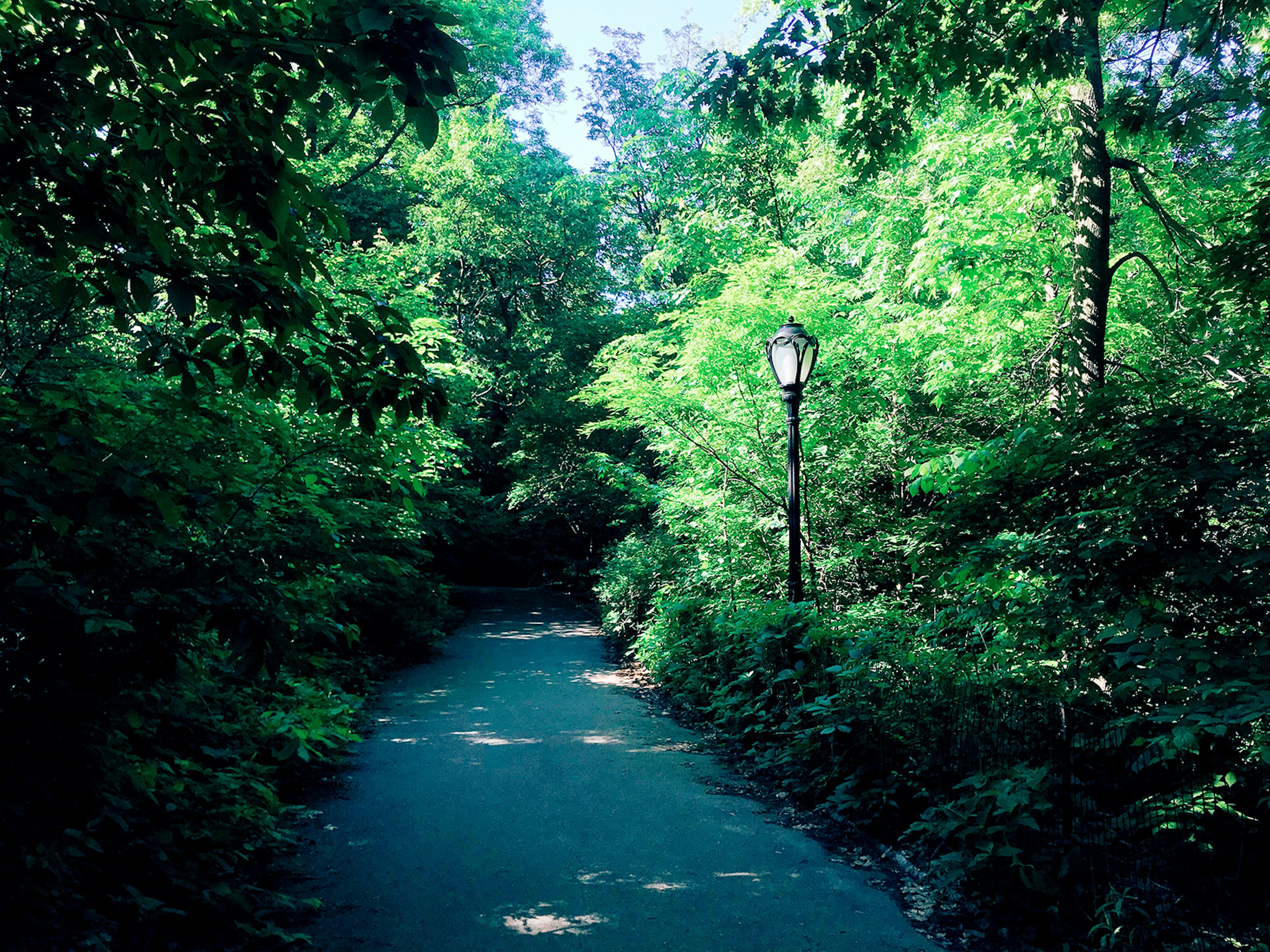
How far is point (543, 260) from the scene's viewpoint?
26.6 m

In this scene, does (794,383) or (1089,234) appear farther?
(1089,234)

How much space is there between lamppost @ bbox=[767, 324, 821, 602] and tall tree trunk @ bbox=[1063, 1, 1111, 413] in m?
2.53

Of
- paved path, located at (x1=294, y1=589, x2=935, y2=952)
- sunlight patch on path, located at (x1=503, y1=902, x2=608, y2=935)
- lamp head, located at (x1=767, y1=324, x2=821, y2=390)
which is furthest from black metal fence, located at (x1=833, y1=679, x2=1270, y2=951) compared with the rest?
lamp head, located at (x1=767, y1=324, x2=821, y2=390)

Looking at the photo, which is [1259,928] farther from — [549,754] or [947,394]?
[947,394]

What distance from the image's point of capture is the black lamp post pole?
7344mm

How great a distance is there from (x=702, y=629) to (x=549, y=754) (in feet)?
9.89

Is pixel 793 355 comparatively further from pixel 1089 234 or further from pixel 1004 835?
pixel 1004 835

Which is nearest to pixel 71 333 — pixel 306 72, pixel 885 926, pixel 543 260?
pixel 306 72

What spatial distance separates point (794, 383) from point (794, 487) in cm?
99

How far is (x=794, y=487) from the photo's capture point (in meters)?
7.45

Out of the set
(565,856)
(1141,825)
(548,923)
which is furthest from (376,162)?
(1141,825)

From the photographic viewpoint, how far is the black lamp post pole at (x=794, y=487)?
7.34 metres

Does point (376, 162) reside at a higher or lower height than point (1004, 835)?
higher

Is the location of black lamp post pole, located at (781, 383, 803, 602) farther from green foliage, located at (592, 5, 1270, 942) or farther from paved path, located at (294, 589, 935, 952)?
paved path, located at (294, 589, 935, 952)
